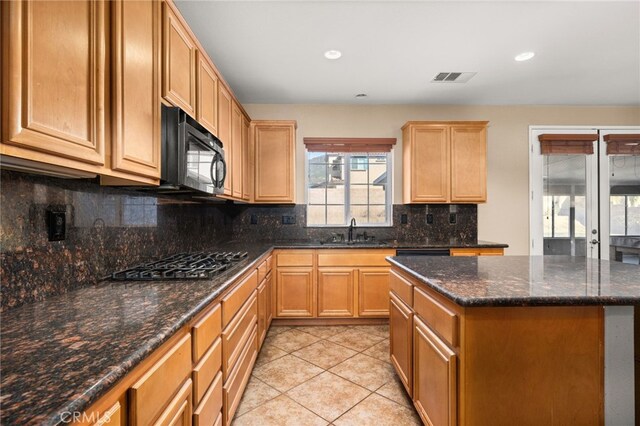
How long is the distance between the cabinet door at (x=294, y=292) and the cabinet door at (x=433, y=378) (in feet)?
5.45

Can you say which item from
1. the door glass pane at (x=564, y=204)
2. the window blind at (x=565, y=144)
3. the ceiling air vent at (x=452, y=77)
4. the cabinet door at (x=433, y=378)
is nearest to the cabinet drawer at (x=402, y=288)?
the cabinet door at (x=433, y=378)

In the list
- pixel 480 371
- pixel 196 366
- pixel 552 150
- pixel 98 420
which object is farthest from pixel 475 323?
pixel 552 150

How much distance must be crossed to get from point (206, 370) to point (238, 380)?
0.63 metres

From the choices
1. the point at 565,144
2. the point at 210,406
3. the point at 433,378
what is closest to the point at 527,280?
the point at 433,378

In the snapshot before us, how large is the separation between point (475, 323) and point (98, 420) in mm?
A: 1254

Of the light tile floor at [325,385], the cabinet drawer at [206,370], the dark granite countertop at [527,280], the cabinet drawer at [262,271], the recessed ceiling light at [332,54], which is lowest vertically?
the light tile floor at [325,385]

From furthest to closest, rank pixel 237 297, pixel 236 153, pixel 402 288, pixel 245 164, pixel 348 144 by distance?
pixel 348 144
pixel 245 164
pixel 236 153
pixel 402 288
pixel 237 297

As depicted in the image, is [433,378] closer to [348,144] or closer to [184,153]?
[184,153]

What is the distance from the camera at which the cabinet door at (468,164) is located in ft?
11.4

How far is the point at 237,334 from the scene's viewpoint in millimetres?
1738

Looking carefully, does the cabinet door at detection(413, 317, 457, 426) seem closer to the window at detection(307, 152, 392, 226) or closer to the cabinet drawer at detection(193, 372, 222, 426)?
the cabinet drawer at detection(193, 372, 222, 426)

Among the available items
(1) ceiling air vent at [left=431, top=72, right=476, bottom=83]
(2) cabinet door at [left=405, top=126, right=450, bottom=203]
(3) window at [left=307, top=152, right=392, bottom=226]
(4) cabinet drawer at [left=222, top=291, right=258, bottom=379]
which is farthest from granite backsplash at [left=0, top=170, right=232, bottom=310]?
(1) ceiling air vent at [left=431, top=72, right=476, bottom=83]

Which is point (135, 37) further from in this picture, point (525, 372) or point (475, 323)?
point (525, 372)

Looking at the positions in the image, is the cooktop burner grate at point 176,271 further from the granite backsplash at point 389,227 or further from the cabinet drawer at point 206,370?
the granite backsplash at point 389,227
